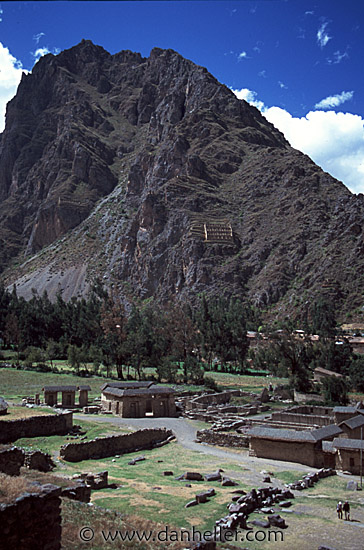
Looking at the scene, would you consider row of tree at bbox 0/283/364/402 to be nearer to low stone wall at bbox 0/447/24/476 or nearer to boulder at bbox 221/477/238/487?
boulder at bbox 221/477/238/487

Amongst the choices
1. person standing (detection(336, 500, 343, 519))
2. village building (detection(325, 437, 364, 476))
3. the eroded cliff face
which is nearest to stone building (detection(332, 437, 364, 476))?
village building (detection(325, 437, 364, 476))

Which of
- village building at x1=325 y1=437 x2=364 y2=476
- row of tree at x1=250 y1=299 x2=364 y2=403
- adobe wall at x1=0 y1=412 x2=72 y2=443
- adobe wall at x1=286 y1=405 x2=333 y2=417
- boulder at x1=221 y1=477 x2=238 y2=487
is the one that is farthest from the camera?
row of tree at x1=250 y1=299 x2=364 y2=403

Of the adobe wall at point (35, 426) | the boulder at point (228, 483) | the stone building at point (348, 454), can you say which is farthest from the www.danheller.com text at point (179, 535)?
the adobe wall at point (35, 426)

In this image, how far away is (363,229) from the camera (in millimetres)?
Result: 107250

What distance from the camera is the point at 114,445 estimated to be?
2656 cm

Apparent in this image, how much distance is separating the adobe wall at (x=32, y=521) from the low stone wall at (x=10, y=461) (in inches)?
192

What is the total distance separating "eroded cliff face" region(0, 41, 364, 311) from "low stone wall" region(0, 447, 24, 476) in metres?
88.1

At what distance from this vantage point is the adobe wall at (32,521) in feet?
29.1

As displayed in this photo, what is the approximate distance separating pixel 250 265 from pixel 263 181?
Answer: 3215 centimetres

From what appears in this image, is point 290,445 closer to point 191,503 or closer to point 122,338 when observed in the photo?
point 191,503

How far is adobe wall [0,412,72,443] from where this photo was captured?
25109 mm

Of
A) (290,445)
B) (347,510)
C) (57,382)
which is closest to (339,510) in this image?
(347,510)

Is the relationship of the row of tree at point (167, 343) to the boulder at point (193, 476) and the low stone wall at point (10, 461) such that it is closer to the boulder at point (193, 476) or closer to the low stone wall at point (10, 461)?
the boulder at point (193, 476)

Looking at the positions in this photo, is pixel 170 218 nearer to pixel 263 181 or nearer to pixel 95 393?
pixel 263 181
